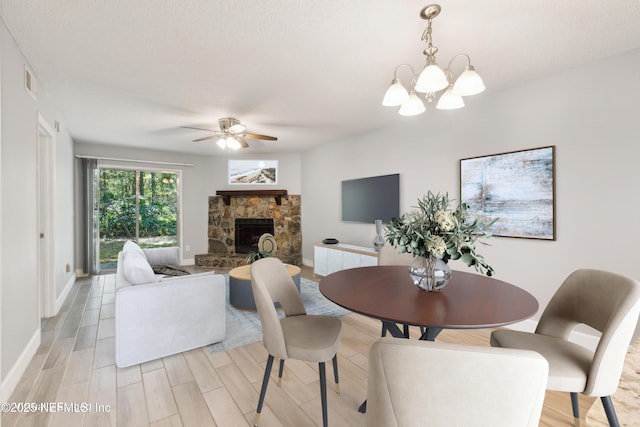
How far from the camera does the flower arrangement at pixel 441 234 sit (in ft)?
4.55

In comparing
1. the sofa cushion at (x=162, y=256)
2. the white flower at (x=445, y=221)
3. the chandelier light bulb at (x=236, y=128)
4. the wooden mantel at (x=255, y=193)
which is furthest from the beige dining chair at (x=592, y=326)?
the wooden mantel at (x=255, y=193)

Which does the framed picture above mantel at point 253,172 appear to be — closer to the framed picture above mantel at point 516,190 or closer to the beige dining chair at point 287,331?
the framed picture above mantel at point 516,190

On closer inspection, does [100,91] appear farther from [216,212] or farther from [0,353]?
[216,212]

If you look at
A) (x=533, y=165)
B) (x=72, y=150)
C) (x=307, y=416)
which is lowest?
(x=307, y=416)

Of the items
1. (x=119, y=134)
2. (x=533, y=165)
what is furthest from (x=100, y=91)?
(x=533, y=165)

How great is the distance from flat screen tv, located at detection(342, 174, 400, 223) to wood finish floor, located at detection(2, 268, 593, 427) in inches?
75.3

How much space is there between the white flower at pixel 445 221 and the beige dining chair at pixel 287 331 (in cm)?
83

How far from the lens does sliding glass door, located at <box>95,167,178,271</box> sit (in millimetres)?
5309

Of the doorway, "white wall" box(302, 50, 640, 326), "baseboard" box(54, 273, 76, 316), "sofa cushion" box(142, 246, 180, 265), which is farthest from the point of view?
"sofa cushion" box(142, 246, 180, 265)

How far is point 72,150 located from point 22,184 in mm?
3259

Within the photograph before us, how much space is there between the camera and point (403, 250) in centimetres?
150

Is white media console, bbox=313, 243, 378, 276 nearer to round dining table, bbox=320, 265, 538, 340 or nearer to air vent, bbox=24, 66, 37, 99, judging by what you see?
round dining table, bbox=320, 265, 538, 340

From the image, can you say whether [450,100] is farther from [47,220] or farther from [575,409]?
[47,220]

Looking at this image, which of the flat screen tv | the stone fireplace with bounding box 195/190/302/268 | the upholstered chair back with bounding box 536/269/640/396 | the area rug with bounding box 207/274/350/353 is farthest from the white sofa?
the stone fireplace with bounding box 195/190/302/268
